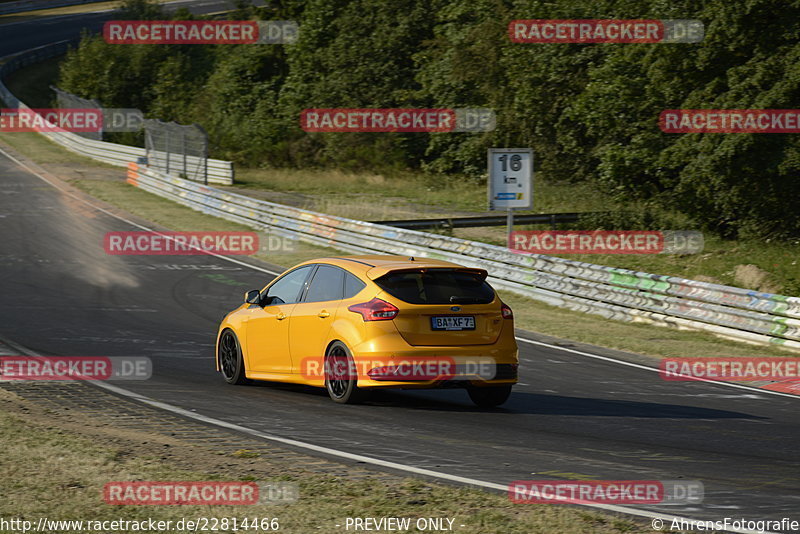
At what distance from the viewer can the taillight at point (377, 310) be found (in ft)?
32.6

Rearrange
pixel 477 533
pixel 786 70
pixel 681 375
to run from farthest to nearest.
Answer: pixel 786 70 < pixel 681 375 < pixel 477 533

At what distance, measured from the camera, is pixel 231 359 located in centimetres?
1198

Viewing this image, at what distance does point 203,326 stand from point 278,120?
41633 mm

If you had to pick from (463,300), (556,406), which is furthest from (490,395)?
(463,300)

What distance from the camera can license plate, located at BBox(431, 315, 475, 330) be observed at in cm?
1005

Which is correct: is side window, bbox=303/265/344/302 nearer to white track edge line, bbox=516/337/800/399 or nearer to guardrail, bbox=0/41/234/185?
white track edge line, bbox=516/337/800/399

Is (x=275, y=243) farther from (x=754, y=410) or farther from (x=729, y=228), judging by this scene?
(x=754, y=410)

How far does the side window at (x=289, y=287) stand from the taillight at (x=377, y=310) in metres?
1.39

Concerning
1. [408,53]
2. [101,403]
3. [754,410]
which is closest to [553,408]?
[754,410]

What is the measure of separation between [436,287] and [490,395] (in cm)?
136

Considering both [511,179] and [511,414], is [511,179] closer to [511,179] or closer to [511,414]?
[511,179]

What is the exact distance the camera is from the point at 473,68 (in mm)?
43406

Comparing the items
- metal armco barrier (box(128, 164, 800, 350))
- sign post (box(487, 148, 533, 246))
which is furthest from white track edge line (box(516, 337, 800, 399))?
sign post (box(487, 148, 533, 246))

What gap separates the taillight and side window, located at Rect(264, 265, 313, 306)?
4.57 feet
